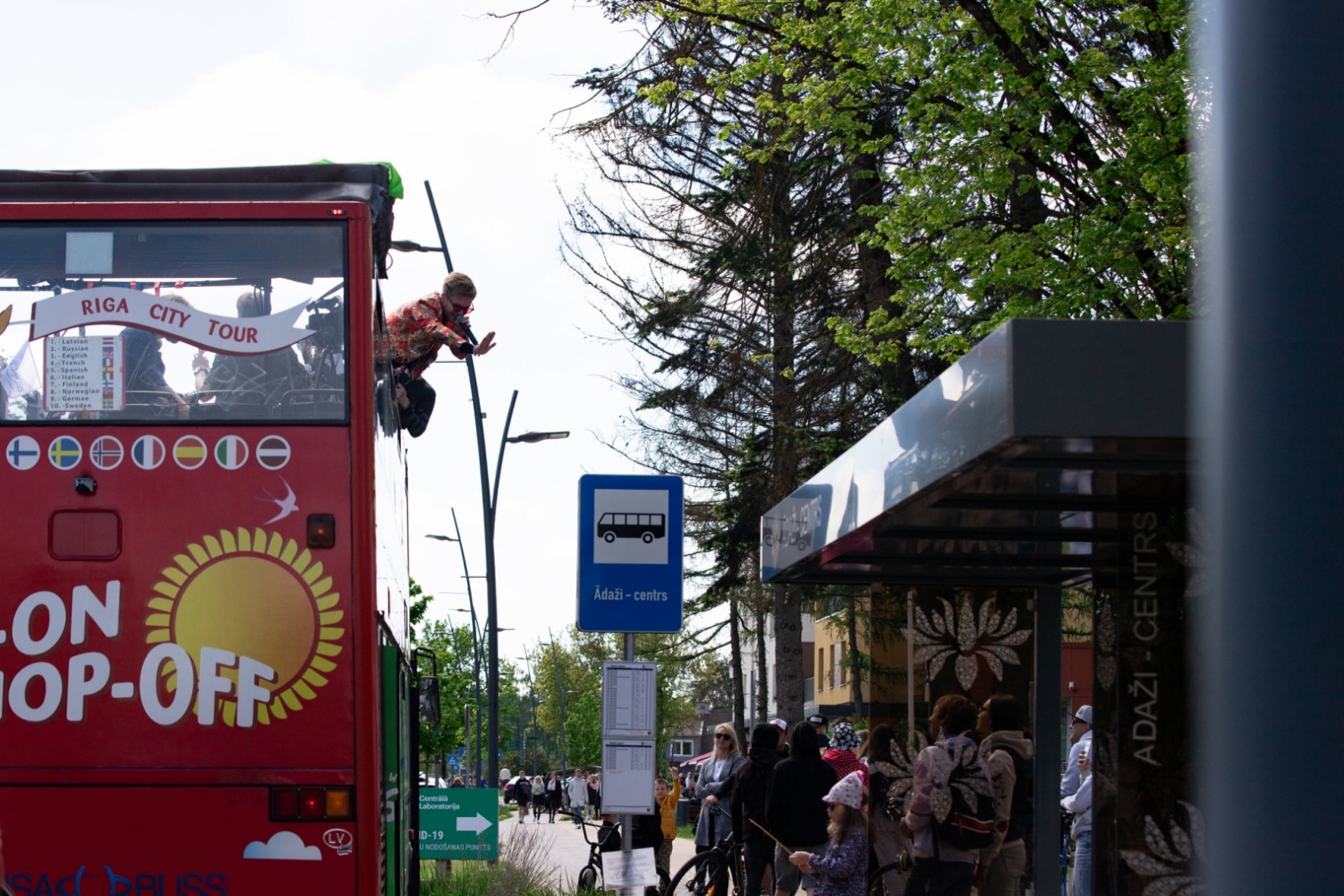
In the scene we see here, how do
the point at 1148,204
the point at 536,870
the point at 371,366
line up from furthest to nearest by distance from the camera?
the point at 536,870 < the point at 1148,204 < the point at 371,366

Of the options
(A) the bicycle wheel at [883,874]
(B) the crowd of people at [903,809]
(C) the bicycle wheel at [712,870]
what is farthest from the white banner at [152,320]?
(C) the bicycle wheel at [712,870]

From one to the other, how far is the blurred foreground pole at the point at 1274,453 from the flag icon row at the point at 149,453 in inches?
211

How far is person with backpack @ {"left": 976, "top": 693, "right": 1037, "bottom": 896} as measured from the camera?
8.13m

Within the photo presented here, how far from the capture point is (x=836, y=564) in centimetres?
778

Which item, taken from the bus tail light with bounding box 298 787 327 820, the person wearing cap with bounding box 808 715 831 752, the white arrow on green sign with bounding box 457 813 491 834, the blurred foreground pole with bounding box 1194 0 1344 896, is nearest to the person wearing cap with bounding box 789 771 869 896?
the person wearing cap with bounding box 808 715 831 752

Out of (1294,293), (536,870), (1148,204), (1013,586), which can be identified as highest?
(1148,204)

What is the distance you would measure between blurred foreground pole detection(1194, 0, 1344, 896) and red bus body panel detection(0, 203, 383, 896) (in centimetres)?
515

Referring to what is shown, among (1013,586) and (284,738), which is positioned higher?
(1013,586)

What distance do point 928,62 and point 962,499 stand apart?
858 centimetres

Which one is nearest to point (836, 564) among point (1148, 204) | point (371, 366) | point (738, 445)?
point (371, 366)

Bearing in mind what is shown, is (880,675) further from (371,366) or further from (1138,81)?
(1138,81)

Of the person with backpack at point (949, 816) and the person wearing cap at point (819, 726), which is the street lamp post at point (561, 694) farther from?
the person with backpack at point (949, 816)

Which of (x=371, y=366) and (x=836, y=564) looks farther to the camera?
(x=836, y=564)

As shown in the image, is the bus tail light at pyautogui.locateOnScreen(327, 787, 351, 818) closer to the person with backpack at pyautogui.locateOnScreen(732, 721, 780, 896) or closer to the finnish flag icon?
the finnish flag icon
